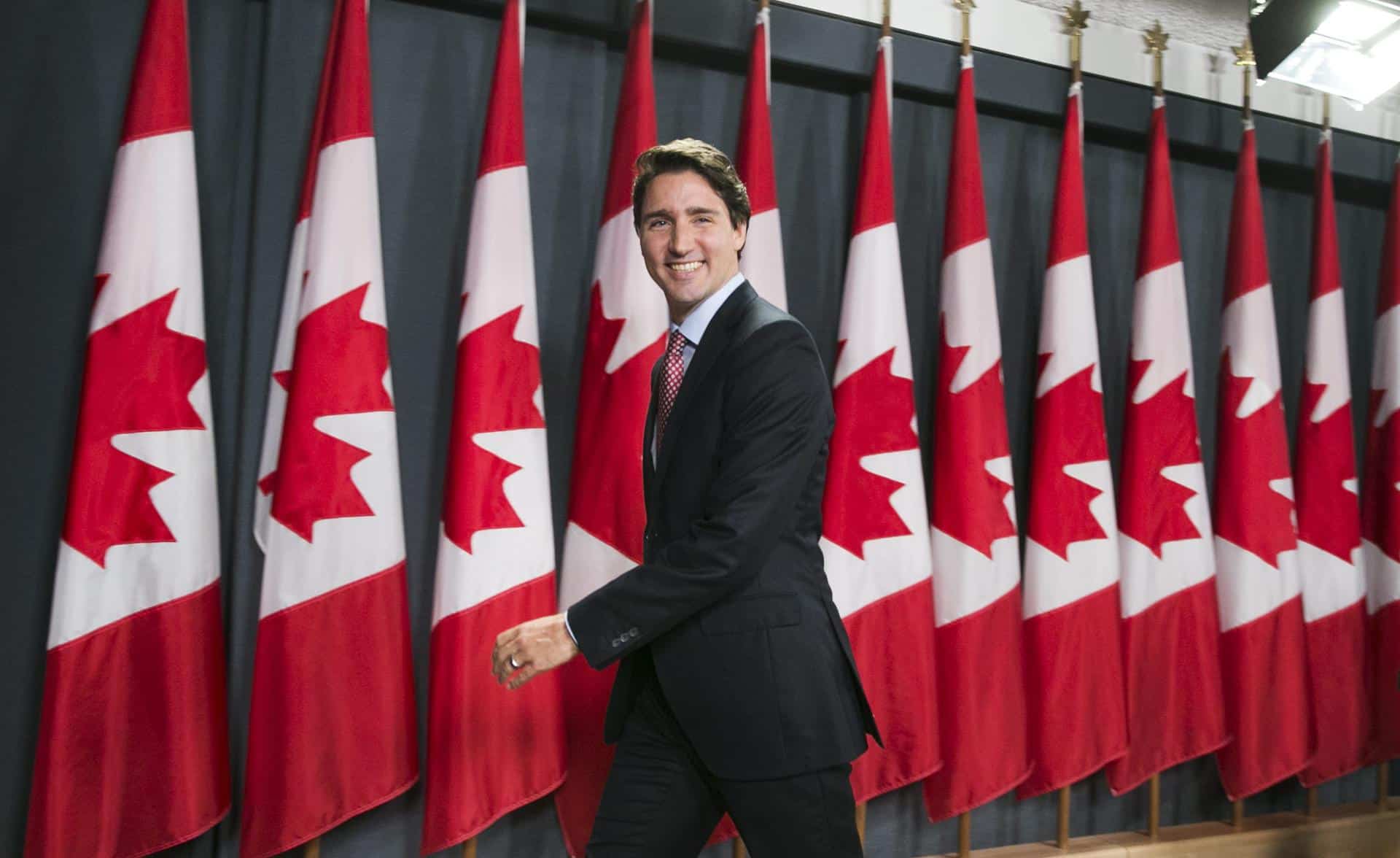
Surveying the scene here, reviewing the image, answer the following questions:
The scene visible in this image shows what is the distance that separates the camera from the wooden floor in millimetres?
2797

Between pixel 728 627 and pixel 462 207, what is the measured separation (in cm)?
143

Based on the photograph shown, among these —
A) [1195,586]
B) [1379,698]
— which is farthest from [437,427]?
[1379,698]

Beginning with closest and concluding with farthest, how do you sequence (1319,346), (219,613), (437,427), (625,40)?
(219,613) < (437,427) < (625,40) < (1319,346)

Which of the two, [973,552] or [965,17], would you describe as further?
[965,17]

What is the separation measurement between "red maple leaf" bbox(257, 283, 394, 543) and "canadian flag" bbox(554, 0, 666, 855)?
441 mm

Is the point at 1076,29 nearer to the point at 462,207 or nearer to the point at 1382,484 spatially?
the point at 1382,484

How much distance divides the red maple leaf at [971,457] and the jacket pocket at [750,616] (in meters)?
1.28

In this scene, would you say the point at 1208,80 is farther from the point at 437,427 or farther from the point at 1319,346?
the point at 437,427

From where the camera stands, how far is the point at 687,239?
148cm

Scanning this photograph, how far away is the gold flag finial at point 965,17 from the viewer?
2.71m

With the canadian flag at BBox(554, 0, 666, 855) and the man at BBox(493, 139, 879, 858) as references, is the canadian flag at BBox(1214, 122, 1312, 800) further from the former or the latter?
the man at BBox(493, 139, 879, 858)

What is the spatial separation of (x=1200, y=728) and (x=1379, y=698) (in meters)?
0.72

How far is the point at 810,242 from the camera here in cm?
275

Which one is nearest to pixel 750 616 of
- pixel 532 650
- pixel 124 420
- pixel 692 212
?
pixel 532 650
